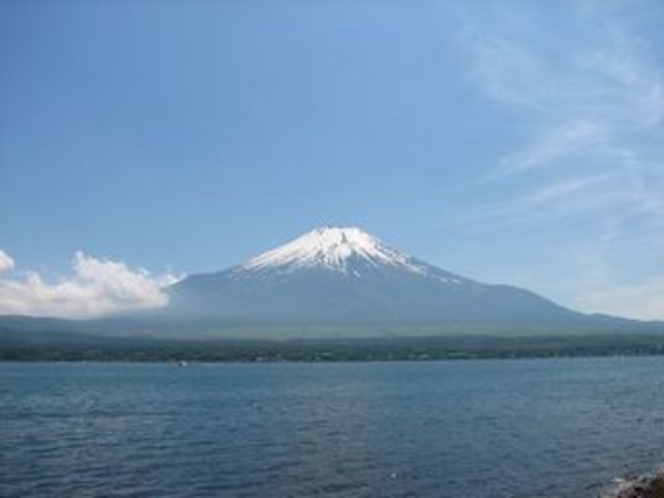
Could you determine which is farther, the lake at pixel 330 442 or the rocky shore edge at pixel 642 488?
the lake at pixel 330 442

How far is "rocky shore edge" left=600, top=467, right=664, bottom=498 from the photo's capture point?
35438 mm

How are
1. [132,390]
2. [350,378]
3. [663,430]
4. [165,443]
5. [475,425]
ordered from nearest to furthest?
1. [165,443]
2. [663,430]
3. [475,425]
4. [132,390]
5. [350,378]

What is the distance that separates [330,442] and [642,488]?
925 inches

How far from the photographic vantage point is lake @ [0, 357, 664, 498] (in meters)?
42.2

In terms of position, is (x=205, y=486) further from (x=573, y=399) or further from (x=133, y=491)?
(x=573, y=399)

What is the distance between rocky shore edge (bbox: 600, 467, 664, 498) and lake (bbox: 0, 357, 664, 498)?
1532 mm

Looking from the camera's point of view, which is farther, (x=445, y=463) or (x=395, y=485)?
(x=445, y=463)

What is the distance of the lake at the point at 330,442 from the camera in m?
42.2

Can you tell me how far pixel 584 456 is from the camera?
165ft

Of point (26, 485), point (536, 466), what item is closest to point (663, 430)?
point (536, 466)

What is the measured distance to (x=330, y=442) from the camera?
56688 mm

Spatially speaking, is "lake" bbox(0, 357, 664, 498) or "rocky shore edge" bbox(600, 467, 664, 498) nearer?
"rocky shore edge" bbox(600, 467, 664, 498)

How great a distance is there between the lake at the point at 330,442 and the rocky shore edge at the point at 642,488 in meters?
1.53

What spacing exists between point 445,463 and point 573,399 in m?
43.9
